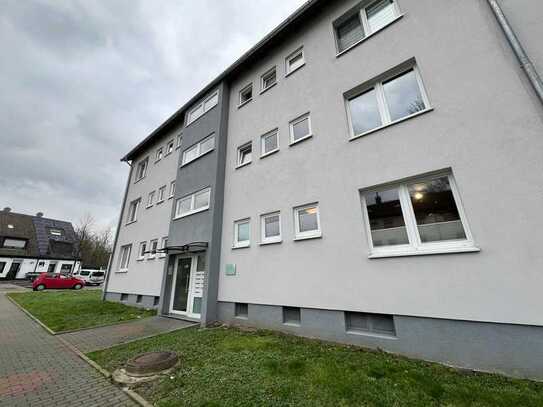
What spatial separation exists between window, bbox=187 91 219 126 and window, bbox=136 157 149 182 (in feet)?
19.8

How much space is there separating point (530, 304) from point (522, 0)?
19.7 feet

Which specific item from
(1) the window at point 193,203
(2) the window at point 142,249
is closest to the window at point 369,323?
(1) the window at point 193,203

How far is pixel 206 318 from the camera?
764 centimetres

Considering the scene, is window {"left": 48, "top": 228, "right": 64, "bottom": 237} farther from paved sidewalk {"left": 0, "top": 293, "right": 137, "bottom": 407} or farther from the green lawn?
the green lawn

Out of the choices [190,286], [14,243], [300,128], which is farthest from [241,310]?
[14,243]

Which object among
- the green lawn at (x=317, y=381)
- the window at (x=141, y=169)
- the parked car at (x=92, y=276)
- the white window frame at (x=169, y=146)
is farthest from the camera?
the parked car at (x=92, y=276)

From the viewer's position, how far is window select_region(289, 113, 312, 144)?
748 cm

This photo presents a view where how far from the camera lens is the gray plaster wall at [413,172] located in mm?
3947

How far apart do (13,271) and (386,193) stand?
2062 inches

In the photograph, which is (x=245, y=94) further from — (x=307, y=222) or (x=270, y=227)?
(x=307, y=222)

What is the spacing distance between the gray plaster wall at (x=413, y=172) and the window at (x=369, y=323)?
0.26 m

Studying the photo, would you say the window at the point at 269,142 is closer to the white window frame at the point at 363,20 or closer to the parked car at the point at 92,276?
the white window frame at the point at 363,20

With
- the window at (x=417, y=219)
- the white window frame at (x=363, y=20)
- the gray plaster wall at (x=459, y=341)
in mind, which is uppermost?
the white window frame at (x=363, y=20)

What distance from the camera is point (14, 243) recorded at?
36125mm
